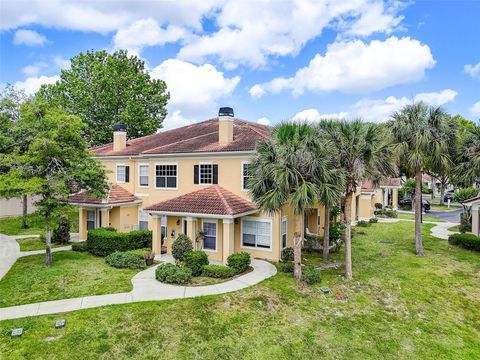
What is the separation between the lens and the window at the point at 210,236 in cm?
1907

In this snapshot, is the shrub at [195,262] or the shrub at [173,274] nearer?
the shrub at [173,274]

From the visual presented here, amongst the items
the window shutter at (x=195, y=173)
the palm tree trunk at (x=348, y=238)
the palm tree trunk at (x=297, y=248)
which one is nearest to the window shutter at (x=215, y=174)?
the window shutter at (x=195, y=173)

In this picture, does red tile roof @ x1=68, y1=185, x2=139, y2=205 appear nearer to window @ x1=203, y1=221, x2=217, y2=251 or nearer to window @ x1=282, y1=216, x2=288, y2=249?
window @ x1=203, y1=221, x2=217, y2=251

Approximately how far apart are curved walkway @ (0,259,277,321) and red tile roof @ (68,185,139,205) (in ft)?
27.1

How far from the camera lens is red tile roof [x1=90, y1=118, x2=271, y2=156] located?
21047 millimetres

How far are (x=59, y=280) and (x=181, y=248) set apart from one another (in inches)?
229

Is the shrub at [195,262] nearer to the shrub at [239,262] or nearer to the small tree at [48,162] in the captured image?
the shrub at [239,262]

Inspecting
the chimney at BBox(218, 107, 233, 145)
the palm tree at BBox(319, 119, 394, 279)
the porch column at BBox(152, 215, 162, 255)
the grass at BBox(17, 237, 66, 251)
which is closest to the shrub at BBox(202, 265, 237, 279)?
the porch column at BBox(152, 215, 162, 255)

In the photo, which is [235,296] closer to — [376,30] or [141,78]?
[376,30]

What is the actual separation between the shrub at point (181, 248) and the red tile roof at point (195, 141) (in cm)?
593

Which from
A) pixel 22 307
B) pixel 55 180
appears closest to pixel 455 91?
pixel 55 180

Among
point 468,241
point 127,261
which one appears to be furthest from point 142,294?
point 468,241

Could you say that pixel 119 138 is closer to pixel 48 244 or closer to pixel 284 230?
pixel 48 244

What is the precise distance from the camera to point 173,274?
14.9 metres
